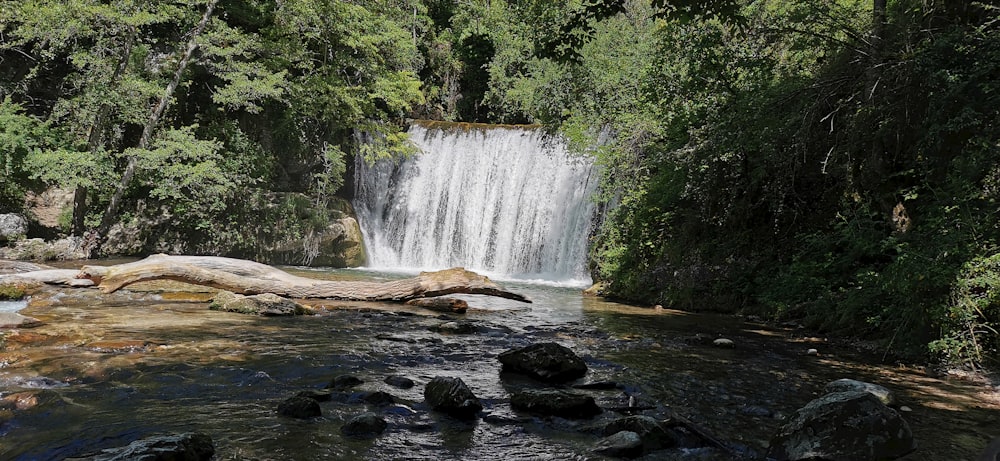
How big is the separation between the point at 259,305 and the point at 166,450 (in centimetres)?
606

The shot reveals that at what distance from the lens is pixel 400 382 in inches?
198

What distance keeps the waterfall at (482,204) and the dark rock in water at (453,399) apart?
1236 centimetres

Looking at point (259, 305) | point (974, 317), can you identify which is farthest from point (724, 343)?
point (259, 305)

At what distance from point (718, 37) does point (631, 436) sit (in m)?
8.55

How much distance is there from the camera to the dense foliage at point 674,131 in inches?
246

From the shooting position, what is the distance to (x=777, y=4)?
1248cm

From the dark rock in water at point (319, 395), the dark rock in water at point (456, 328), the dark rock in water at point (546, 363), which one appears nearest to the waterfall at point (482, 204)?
the dark rock in water at point (456, 328)

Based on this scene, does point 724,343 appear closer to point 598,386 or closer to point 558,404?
point 598,386

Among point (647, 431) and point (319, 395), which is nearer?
point (647, 431)

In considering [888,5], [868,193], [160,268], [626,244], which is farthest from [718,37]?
[160,268]

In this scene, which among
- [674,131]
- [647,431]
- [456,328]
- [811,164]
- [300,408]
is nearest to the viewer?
[647,431]

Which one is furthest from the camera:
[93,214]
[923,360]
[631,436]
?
[93,214]

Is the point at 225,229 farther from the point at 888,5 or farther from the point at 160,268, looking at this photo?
the point at 888,5

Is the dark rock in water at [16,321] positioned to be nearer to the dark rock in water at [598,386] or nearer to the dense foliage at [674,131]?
the dark rock in water at [598,386]
